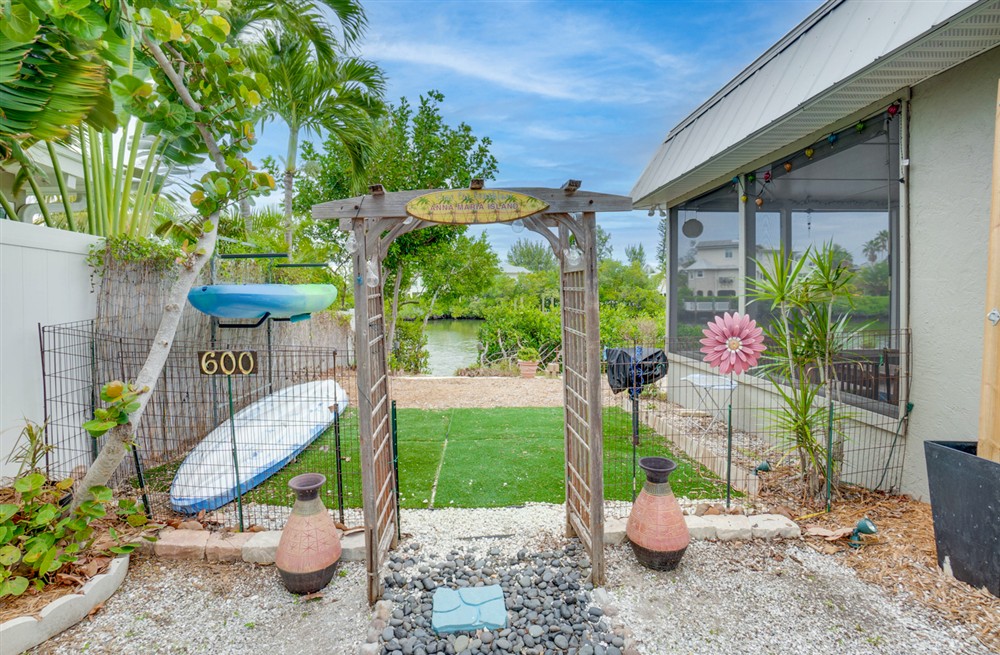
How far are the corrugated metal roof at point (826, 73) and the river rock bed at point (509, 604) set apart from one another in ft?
10.9

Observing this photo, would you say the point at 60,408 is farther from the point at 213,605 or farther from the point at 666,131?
the point at 666,131

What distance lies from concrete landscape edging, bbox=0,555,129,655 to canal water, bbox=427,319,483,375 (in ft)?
29.4

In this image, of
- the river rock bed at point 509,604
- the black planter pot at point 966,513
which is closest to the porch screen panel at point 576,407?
the river rock bed at point 509,604

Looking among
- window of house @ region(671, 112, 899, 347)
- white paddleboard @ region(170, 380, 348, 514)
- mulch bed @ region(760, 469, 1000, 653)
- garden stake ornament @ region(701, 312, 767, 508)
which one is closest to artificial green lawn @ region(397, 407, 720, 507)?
mulch bed @ region(760, 469, 1000, 653)

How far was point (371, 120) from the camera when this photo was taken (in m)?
7.73

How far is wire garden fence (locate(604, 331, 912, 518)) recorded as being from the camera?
3.48m

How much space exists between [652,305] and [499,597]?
18.4 meters

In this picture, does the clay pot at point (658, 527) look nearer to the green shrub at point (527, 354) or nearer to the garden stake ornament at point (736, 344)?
the garden stake ornament at point (736, 344)

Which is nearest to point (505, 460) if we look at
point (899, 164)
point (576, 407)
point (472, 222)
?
point (576, 407)

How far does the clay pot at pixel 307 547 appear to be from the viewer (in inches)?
100

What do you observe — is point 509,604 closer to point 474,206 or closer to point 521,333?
point 474,206

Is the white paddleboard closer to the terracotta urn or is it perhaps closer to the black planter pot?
the black planter pot

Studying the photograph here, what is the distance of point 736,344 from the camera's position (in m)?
3.13

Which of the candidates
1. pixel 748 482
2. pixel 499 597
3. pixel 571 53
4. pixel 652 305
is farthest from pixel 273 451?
pixel 652 305
